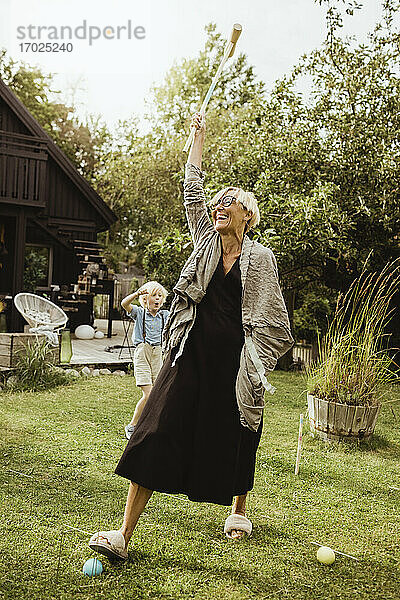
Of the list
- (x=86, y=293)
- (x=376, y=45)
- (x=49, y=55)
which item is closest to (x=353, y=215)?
(x=376, y=45)

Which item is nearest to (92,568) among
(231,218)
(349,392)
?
(231,218)

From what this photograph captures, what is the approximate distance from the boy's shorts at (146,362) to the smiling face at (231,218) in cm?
255

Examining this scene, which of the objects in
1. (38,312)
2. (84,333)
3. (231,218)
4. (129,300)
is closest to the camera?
(231,218)

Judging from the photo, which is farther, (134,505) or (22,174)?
(22,174)

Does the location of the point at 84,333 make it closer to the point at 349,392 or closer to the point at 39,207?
the point at 39,207

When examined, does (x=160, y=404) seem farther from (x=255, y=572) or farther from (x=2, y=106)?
(x=2, y=106)

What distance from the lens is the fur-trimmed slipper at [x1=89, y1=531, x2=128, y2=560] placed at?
3.06 m

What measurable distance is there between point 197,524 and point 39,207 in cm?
999

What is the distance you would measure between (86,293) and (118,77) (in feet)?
33.6

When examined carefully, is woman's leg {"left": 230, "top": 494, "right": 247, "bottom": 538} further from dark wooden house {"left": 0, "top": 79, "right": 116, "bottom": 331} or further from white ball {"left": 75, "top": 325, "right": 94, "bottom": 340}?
white ball {"left": 75, "top": 325, "right": 94, "bottom": 340}

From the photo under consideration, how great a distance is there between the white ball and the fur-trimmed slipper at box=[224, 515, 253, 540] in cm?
1009

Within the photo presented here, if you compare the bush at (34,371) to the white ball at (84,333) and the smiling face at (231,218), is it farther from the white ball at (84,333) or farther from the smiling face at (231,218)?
the smiling face at (231,218)

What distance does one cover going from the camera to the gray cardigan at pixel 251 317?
10.5ft

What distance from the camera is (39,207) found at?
1279 cm
